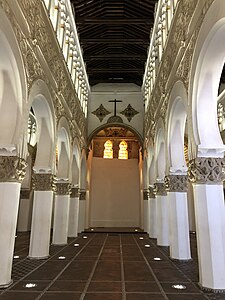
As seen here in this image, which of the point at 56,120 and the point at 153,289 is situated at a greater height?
the point at 56,120

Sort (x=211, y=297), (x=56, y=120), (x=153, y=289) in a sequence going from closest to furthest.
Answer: (x=211, y=297), (x=153, y=289), (x=56, y=120)

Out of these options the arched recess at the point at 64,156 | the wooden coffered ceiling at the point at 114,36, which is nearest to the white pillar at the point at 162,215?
the arched recess at the point at 64,156

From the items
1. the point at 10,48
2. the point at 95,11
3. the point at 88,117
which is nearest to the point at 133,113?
the point at 88,117

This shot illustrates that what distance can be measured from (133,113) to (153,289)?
501 inches

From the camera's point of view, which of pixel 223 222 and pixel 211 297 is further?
pixel 223 222

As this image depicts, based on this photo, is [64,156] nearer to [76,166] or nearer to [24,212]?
[76,166]

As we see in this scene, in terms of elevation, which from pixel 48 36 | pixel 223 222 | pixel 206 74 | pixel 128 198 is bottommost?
pixel 223 222

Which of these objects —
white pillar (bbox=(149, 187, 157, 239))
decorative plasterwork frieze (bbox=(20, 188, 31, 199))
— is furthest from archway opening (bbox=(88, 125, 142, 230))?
white pillar (bbox=(149, 187, 157, 239))

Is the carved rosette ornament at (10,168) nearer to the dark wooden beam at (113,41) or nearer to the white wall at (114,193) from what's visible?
the dark wooden beam at (113,41)

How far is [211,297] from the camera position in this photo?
4461mm

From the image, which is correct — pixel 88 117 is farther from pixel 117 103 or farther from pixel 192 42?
pixel 192 42

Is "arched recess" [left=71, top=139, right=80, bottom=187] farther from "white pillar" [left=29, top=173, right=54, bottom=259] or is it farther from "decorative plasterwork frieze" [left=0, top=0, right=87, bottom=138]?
"white pillar" [left=29, top=173, right=54, bottom=259]

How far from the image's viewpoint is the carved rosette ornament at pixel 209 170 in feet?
16.9

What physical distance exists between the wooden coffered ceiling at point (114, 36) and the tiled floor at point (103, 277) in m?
9.50
